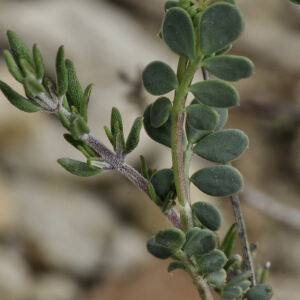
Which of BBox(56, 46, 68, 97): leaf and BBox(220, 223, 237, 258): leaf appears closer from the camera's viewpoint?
BBox(56, 46, 68, 97): leaf

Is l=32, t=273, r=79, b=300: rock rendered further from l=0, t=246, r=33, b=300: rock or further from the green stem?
the green stem

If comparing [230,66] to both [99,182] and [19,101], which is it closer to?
[19,101]

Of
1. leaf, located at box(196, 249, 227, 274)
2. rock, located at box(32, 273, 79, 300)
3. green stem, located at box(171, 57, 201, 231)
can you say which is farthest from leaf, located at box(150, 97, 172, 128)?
rock, located at box(32, 273, 79, 300)

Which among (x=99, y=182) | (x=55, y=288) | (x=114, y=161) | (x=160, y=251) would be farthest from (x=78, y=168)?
(x=99, y=182)

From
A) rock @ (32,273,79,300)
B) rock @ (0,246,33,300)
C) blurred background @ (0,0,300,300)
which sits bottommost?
rock @ (0,246,33,300)

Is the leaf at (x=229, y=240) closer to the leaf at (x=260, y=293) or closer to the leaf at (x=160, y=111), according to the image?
the leaf at (x=260, y=293)

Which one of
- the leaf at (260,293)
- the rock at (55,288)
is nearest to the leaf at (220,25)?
the leaf at (260,293)
